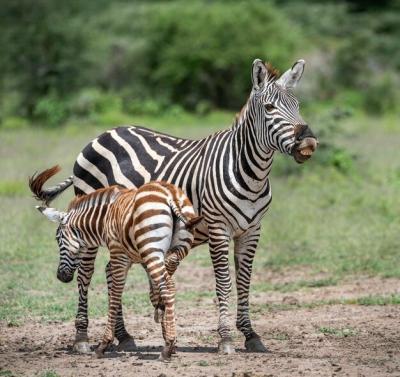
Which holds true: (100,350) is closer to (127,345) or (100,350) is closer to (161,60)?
(127,345)

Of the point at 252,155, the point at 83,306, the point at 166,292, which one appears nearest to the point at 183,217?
the point at 166,292

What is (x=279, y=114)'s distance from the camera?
819 cm

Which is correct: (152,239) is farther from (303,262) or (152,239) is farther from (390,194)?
(390,194)

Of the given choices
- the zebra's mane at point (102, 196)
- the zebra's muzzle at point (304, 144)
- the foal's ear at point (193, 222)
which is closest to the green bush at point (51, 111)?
the zebra's mane at point (102, 196)

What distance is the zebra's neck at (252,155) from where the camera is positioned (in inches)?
330

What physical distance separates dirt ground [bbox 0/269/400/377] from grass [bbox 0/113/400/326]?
0.32 meters

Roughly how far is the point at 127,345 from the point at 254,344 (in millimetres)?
1067

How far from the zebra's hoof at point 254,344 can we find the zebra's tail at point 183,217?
120 centimetres

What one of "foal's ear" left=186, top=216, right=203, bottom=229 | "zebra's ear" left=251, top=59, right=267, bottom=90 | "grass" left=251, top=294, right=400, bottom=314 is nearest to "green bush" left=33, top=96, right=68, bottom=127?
"grass" left=251, top=294, right=400, bottom=314

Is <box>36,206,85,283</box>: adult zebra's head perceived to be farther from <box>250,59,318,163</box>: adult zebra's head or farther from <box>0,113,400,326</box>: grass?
<box>250,59,318,163</box>: adult zebra's head

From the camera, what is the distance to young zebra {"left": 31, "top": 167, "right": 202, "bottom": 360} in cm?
770

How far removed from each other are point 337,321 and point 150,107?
24718mm

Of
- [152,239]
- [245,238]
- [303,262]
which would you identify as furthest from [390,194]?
[152,239]

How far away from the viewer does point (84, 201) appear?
28.1ft
